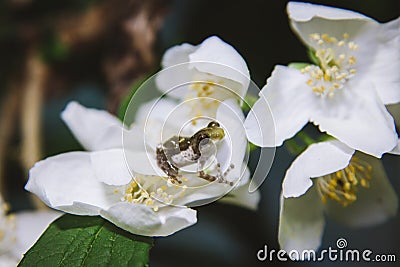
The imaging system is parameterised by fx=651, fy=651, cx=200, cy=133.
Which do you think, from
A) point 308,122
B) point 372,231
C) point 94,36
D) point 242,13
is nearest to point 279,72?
point 308,122

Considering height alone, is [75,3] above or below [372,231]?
above

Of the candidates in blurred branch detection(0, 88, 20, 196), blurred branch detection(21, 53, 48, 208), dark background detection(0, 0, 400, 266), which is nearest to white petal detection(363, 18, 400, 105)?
dark background detection(0, 0, 400, 266)

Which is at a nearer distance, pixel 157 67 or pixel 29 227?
pixel 29 227

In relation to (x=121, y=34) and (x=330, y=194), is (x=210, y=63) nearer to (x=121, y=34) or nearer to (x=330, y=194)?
(x=330, y=194)

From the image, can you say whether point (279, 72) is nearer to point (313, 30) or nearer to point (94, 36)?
point (313, 30)

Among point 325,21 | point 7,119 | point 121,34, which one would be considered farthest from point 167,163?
point 7,119

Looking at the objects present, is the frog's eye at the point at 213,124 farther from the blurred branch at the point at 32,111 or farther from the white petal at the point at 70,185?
the blurred branch at the point at 32,111
